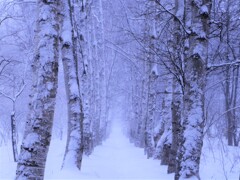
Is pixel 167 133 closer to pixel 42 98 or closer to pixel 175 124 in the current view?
pixel 175 124

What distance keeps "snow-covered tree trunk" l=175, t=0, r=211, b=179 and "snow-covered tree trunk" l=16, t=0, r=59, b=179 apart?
2498 millimetres

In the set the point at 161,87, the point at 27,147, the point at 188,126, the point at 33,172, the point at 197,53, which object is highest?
the point at 161,87

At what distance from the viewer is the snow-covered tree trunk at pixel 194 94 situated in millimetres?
5648

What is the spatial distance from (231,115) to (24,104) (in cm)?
2025

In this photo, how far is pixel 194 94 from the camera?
583 cm

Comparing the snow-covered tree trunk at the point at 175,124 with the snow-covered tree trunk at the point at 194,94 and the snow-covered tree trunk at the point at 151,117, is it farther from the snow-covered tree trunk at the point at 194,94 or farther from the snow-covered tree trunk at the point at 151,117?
the snow-covered tree trunk at the point at 151,117

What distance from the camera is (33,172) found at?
4207 millimetres

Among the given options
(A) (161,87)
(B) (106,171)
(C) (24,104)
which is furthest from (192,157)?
(C) (24,104)

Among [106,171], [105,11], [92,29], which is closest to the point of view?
[106,171]

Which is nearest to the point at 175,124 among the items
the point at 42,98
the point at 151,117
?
the point at 42,98

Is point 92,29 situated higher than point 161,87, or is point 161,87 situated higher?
point 92,29

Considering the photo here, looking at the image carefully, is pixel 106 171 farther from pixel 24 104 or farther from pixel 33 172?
pixel 24 104

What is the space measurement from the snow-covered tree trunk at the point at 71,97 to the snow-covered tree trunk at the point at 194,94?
374cm

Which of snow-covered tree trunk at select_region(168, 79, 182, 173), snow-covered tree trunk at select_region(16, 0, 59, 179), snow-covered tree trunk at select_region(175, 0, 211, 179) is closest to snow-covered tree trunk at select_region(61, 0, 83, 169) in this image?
snow-covered tree trunk at select_region(168, 79, 182, 173)
